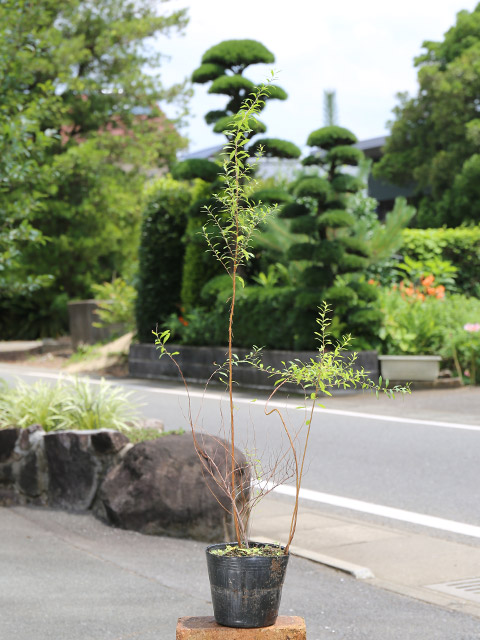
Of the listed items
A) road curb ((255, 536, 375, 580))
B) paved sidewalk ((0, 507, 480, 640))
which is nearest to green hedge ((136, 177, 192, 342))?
paved sidewalk ((0, 507, 480, 640))

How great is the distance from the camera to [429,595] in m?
5.07

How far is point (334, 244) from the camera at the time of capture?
1582 centimetres

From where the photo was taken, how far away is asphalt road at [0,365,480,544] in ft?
25.3

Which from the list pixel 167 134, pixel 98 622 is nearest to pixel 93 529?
pixel 98 622

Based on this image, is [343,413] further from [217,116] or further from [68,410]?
[217,116]

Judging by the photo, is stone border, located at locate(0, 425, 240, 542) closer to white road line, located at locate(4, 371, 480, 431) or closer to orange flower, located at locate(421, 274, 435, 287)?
white road line, located at locate(4, 371, 480, 431)

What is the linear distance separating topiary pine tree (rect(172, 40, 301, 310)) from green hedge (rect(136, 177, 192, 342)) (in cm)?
90

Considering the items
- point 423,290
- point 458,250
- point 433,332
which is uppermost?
point 458,250

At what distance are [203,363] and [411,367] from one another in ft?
14.5

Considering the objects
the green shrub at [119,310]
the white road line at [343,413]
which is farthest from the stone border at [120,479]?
the green shrub at [119,310]

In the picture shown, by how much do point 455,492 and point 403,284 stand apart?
10.9m

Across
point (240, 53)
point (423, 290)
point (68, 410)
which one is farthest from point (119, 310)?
point (68, 410)

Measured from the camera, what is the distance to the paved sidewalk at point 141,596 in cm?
450

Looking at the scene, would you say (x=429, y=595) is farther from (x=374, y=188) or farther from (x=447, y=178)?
(x=374, y=188)
